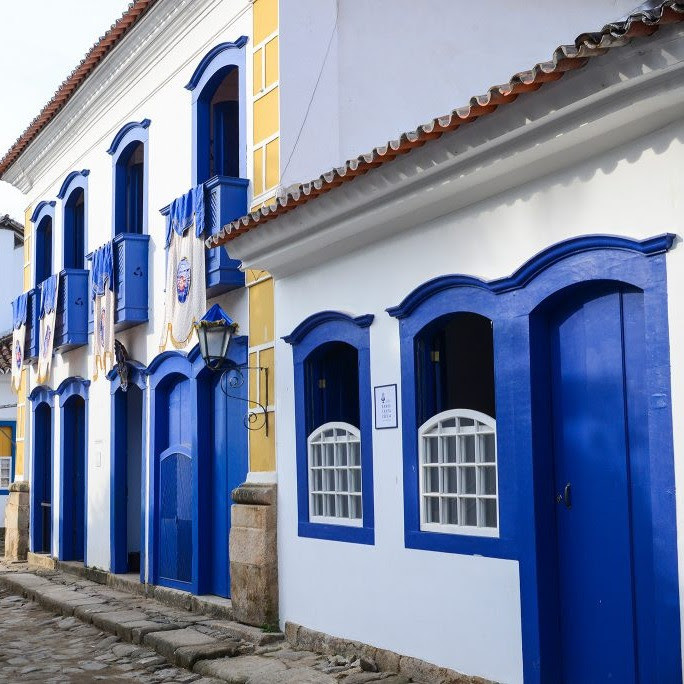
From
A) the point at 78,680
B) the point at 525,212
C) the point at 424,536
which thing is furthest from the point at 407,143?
the point at 78,680

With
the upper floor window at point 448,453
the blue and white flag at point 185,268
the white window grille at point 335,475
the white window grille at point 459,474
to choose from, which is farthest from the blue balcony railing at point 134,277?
the white window grille at point 459,474

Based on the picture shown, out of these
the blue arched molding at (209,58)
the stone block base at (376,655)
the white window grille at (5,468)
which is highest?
the blue arched molding at (209,58)

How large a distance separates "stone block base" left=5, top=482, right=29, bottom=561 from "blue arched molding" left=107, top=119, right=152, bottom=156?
244 inches

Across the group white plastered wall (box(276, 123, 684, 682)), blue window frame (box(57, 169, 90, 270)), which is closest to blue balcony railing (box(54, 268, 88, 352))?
blue window frame (box(57, 169, 90, 270))

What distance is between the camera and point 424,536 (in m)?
7.24

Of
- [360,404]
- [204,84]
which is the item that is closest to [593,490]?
[360,404]

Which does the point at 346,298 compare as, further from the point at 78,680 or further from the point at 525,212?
the point at 78,680

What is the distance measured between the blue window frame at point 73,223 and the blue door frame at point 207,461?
4.62 metres

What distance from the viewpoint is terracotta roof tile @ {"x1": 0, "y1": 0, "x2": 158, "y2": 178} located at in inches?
475

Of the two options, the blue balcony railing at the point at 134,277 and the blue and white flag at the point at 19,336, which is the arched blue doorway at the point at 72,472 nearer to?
the blue and white flag at the point at 19,336

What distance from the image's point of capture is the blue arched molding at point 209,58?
10391 mm

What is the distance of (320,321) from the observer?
28.3 ft

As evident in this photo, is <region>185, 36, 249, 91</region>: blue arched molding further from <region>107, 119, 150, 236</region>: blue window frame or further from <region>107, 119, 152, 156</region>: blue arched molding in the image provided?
<region>107, 119, 150, 236</region>: blue window frame

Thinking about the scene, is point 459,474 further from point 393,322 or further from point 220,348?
point 220,348
